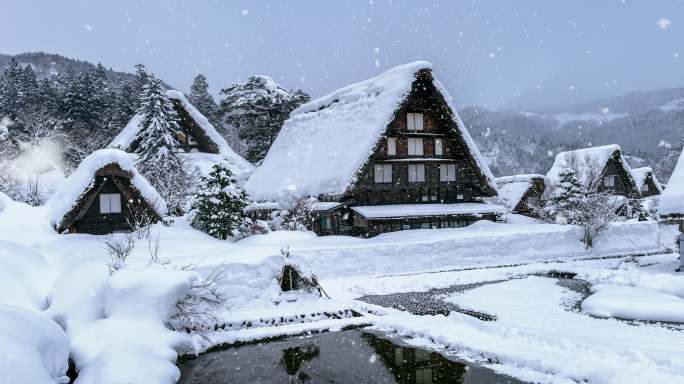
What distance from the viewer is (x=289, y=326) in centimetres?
1166

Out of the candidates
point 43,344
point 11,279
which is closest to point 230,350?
point 43,344

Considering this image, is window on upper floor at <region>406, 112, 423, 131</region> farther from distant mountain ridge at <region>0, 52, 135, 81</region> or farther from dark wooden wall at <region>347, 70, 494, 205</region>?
distant mountain ridge at <region>0, 52, 135, 81</region>

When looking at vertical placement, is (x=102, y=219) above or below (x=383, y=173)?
below

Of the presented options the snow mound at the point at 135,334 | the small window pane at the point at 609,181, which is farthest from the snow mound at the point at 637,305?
the small window pane at the point at 609,181

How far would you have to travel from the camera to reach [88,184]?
1881 centimetres

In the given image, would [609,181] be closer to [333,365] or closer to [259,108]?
[259,108]

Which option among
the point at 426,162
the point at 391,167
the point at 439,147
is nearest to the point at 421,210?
the point at 391,167

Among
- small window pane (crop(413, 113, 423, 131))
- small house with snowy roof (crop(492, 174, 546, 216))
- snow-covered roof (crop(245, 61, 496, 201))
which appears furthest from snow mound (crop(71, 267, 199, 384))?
small house with snowy roof (crop(492, 174, 546, 216))

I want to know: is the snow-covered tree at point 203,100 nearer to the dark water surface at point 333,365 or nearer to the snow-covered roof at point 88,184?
the snow-covered roof at point 88,184

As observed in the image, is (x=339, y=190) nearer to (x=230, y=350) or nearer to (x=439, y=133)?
(x=439, y=133)

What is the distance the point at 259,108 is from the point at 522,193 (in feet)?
82.8

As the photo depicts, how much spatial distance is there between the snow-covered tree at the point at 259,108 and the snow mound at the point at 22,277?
102 feet

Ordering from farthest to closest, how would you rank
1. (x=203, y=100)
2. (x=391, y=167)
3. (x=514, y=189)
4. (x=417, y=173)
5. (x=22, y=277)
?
1. (x=203, y=100)
2. (x=514, y=189)
3. (x=417, y=173)
4. (x=391, y=167)
5. (x=22, y=277)

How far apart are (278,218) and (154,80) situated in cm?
1277
